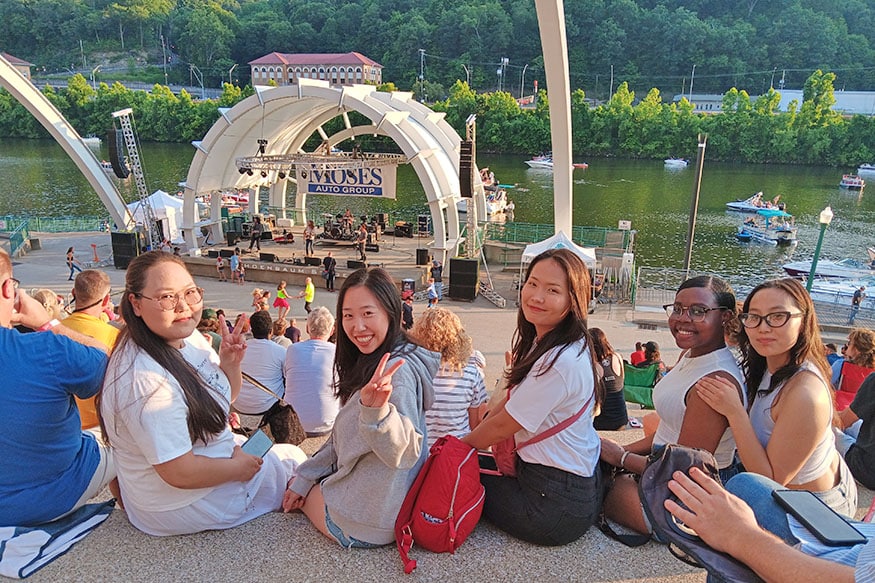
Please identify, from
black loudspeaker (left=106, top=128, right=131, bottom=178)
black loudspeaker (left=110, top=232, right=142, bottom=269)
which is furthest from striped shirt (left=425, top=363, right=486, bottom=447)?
black loudspeaker (left=106, top=128, right=131, bottom=178)

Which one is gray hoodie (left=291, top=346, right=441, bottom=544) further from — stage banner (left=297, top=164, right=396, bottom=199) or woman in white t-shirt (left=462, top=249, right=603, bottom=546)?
stage banner (left=297, top=164, right=396, bottom=199)

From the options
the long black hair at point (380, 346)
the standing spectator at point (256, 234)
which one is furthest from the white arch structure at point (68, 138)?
the long black hair at point (380, 346)

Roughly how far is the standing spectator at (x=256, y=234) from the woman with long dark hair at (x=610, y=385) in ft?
54.8

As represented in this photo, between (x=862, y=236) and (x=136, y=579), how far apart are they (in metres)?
39.3

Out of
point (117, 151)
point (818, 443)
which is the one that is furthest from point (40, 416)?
point (117, 151)

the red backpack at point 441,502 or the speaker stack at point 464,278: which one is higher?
the red backpack at point 441,502

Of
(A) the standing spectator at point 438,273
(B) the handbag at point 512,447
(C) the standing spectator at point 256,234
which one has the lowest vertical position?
(A) the standing spectator at point 438,273

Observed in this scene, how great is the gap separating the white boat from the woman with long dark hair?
49.5 ft

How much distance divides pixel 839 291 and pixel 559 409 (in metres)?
19.6

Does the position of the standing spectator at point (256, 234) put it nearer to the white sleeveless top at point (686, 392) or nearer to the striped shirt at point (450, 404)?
the striped shirt at point (450, 404)

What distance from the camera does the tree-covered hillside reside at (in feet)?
295

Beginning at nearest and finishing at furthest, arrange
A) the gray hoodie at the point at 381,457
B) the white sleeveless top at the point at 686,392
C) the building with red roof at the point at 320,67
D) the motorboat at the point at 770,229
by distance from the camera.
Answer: the gray hoodie at the point at 381,457 → the white sleeveless top at the point at 686,392 → the motorboat at the point at 770,229 → the building with red roof at the point at 320,67

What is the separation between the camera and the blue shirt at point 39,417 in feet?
7.25

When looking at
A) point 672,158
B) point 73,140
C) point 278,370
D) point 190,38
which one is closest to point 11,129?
point 190,38
